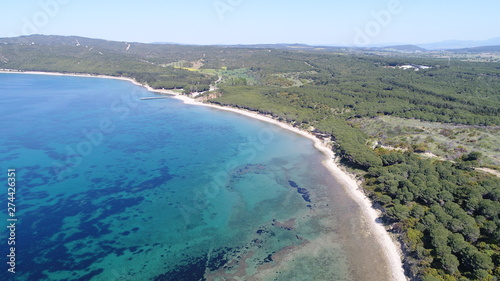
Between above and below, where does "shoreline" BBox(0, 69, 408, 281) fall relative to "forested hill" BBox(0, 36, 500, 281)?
below
